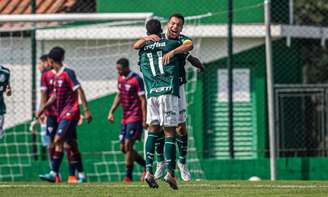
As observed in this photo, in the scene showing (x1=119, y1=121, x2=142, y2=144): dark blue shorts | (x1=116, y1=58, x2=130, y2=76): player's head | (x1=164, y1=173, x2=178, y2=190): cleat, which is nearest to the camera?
(x1=164, y1=173, x2=178, y2=190): cleat

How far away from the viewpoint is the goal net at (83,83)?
80.7ft

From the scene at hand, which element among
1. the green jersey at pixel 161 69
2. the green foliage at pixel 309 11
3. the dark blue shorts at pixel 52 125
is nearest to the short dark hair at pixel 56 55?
the dark blue shorts at pixel 52 125

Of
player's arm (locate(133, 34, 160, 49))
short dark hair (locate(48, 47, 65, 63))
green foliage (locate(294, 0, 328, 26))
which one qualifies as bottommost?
player's arm (locate(133, 34, 160, 49))

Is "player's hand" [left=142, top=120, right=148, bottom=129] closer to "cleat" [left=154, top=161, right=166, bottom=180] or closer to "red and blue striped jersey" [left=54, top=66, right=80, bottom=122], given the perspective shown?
"red and blue striped jersey" [left=54, top=66, right=80, bottom=122]

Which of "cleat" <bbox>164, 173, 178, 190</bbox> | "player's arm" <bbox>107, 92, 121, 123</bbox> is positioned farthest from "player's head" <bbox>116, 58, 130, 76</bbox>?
"cleat" <bbox>164, 173, 178, 190</bbox>

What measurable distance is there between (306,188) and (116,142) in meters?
12.0

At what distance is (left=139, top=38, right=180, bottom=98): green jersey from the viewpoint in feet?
49.7

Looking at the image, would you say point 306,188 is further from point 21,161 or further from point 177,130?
point 21,161

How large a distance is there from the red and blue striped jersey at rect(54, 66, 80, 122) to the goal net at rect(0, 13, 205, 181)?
140 centimetres

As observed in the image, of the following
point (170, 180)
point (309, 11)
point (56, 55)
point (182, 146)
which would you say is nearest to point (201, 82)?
point (56, 55)

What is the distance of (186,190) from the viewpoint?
15078 mm

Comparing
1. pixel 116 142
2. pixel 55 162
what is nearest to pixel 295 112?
pixel 116 142

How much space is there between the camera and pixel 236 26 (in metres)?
28.3

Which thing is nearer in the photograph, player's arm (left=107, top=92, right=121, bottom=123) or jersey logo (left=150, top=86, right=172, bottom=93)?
jersey logo (left=150, top=86, right=172, bottom=93)
